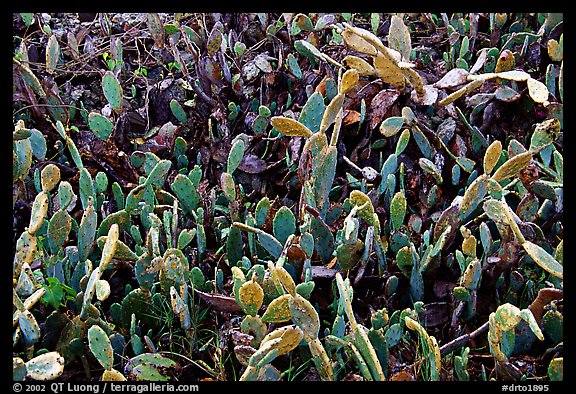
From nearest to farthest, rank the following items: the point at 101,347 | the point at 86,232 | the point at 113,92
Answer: the point at 101,347 < the point at 86,232 < the point at 113,92

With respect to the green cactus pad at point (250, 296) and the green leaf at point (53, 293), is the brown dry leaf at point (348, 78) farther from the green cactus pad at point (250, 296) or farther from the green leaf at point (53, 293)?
the green leaf at point (53, 293)

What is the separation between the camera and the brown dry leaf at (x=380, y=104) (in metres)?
2.27

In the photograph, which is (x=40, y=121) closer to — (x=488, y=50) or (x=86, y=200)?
(x=86, y=200)

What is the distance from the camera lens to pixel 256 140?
8.02 ft

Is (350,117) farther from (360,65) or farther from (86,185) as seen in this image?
(86,185)

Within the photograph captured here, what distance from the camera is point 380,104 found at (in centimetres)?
228

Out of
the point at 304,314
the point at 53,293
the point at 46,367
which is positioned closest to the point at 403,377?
the point at 304,314

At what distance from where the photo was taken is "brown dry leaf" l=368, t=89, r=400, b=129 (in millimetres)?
2270

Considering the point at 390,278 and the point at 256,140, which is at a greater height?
the point at 256,140

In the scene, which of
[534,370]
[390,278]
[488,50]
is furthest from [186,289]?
[488,50]

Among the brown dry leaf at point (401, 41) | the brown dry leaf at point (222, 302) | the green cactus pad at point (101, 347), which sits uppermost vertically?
the brown dry leaf at point (401, 41)

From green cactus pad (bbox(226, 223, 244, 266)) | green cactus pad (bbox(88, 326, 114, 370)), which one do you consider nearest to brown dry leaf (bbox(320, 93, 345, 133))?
green cactus pad (bbox(226, 223, 244, 266))

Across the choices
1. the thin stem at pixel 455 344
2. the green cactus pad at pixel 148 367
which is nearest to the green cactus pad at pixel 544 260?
the thin stem at pixel 455 344
